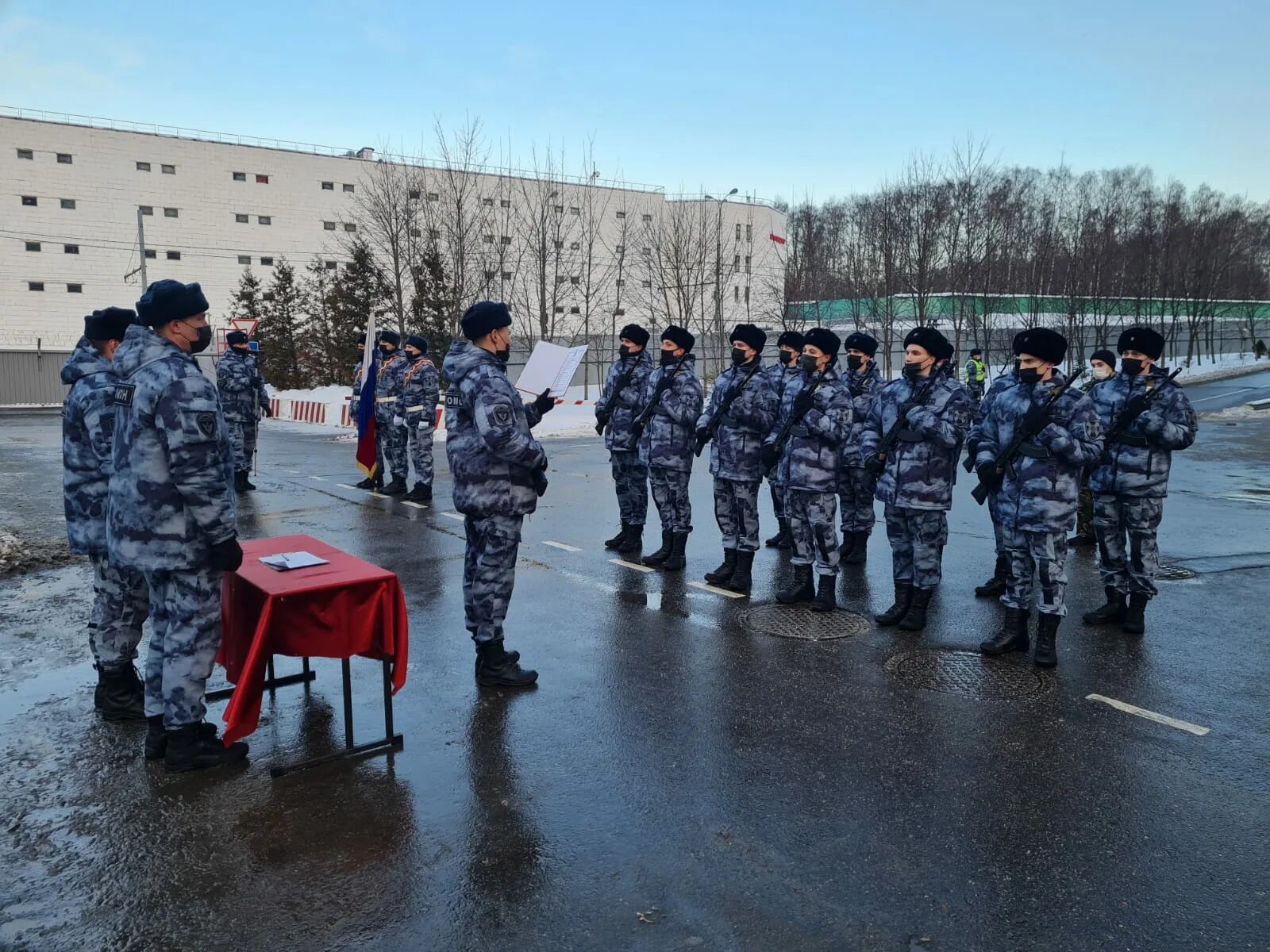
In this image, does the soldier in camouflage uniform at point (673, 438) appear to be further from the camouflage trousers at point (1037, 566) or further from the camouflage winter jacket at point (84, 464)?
the camouflage winter jacket at point (84, 464)

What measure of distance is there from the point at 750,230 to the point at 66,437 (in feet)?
198

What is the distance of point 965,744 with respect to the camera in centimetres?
454

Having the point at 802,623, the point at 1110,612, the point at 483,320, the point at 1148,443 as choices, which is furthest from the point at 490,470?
the point at 1148,443

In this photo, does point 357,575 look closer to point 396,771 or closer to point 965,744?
point 396,771

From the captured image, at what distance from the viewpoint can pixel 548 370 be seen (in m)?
6.55

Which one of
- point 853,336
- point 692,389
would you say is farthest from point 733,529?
point 853,336

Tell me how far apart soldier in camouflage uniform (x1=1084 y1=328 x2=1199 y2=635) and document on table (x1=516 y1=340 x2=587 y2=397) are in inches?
162

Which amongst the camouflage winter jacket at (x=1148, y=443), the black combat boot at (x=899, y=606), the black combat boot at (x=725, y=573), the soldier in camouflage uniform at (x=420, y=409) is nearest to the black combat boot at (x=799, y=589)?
the black combat boot at (x=725, y=573)

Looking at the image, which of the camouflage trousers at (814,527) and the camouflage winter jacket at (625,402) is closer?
the camouflage trousers at (814,527)

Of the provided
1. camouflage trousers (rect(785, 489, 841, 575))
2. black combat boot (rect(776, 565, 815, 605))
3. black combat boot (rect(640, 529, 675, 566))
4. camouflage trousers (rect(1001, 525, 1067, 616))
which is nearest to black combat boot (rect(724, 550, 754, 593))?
black combat boot (rect(776, 565, 815, 605))

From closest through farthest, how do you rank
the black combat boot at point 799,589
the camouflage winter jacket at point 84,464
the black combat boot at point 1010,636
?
the camouflage winter jacket at point 84,464 < the black combat boot at point 1010,636 < the black combat boot at point 799,589

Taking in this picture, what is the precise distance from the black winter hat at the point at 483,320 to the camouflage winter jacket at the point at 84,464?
203 centimetres

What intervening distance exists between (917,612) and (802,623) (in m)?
0.83

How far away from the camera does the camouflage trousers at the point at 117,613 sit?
485 cm
